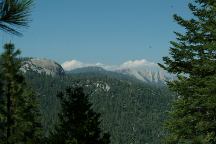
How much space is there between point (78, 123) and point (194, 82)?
608cm

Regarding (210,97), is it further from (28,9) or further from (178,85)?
(28,9)

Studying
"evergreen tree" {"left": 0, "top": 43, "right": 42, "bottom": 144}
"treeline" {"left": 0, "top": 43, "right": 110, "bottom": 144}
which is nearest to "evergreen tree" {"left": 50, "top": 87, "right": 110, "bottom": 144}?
"treeline" {"left": 0, "top": 43, "right": 110, "bottom": 144}

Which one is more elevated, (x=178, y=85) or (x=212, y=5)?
(x=212, y=5)

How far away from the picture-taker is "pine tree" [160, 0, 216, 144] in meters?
21.1

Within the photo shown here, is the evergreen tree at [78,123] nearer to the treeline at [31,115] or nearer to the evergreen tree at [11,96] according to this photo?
the treeline at [31,115]

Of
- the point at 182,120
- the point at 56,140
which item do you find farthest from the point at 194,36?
the point at 56,140

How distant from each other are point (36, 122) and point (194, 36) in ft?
68.7

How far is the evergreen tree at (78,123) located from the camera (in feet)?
66.1

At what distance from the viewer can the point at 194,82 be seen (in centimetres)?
2192

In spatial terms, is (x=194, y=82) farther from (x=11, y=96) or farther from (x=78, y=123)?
(x=11, y=96)

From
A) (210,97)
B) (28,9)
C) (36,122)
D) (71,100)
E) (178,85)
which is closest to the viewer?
(28,9)

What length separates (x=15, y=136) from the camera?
2788 cm

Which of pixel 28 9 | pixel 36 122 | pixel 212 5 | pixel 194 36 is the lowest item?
pixel 36 122

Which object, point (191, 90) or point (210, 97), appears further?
point (191, 90)
